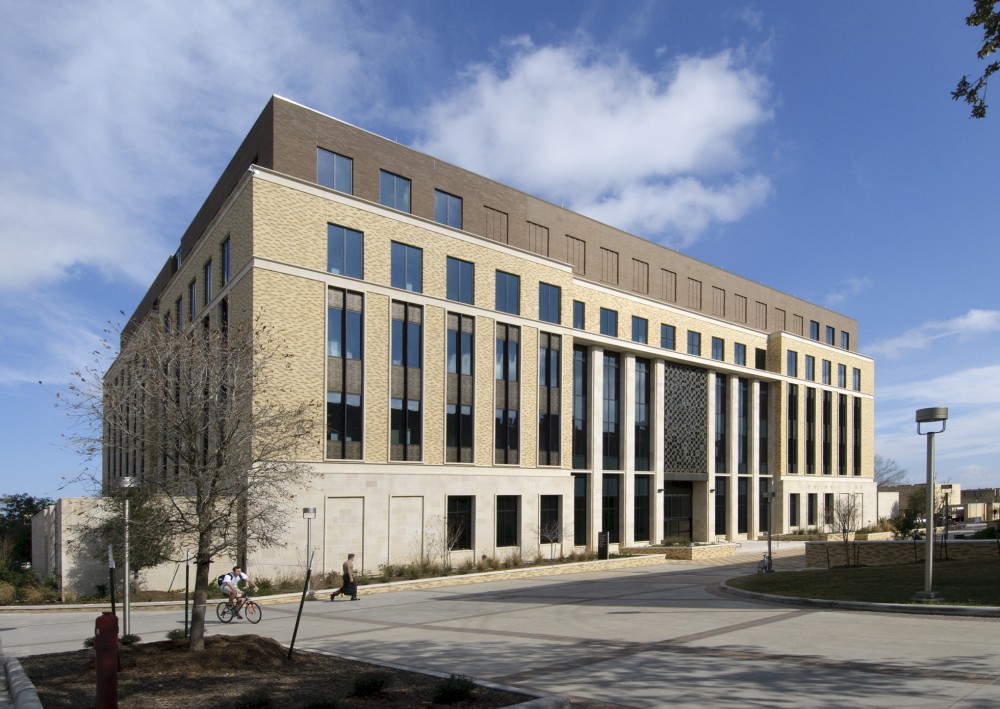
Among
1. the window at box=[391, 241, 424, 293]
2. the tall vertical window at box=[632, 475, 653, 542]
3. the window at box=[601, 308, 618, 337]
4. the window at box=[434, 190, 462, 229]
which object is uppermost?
the window at box=[434, 190, 462, 229]

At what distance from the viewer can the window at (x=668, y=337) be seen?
50.8 meters

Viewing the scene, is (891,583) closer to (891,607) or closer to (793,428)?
(891,607)

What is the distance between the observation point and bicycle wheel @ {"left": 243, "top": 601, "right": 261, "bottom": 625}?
20219 mm

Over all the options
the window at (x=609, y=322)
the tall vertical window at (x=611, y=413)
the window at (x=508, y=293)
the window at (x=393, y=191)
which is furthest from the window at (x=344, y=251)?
the tall vertical window at (x=611, y=413)

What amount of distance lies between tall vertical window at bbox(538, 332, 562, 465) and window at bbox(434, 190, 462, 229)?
727 cm

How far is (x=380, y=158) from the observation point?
3466 cm

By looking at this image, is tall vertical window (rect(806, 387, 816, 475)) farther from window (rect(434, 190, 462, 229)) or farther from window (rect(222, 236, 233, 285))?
window (rect(222, 236, 233, 285))

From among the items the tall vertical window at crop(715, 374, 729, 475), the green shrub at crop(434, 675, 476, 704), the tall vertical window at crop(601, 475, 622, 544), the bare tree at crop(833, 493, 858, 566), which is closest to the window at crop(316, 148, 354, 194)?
the tall vertical window at crop(601, 475, 622, 544)

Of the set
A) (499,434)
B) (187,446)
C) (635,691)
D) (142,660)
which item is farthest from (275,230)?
(635,691)

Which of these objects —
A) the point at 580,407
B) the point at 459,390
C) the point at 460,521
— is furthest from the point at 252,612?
the point at 580,407

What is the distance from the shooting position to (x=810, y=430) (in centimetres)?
6519

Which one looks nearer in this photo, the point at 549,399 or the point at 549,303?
the point at 549,399

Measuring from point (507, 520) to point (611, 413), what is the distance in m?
12.6

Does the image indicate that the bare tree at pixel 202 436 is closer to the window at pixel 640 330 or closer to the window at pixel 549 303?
the window at pixel 549 303
